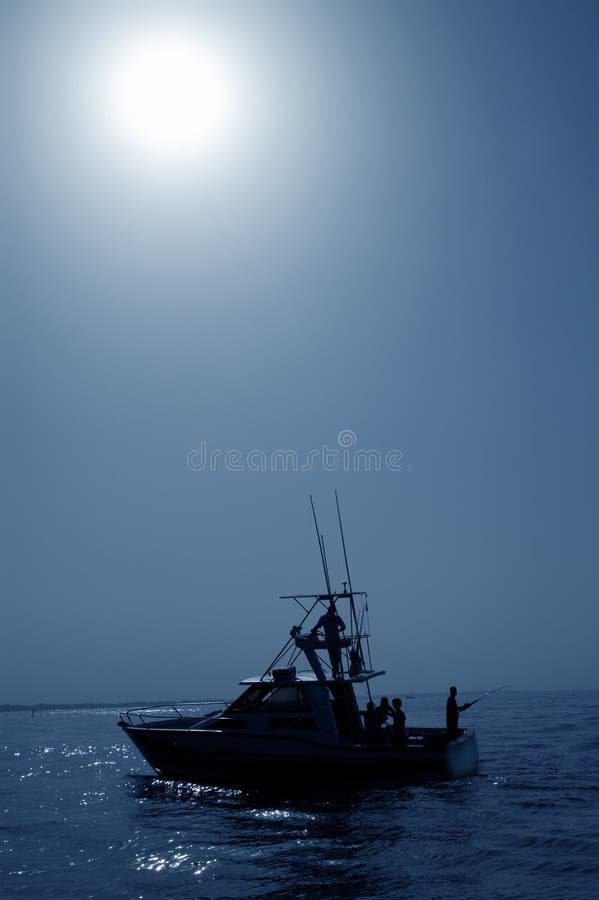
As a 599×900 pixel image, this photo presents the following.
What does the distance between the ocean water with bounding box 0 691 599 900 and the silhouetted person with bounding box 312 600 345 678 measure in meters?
3.81

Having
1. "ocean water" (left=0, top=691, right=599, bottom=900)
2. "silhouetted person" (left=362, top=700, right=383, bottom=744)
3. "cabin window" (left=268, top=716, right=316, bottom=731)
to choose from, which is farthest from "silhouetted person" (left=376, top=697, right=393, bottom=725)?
"cabin window" (left=268, top=716, right=316, bottom=731)

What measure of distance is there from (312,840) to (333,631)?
27.6ft

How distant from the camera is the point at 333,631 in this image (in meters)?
24.1

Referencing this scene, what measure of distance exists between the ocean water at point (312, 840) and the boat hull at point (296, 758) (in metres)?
0.45

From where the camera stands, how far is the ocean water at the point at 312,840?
13.3 meters

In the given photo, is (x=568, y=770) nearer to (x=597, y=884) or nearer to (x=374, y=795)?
A: (x=374, y=795)

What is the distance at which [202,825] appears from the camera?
1831 cm

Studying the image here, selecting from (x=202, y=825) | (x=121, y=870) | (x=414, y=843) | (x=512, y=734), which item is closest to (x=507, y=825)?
(x=414, y=843)

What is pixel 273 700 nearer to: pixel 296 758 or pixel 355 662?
Result: pixel 296 758

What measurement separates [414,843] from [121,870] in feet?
19.4

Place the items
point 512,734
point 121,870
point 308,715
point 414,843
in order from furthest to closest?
point 512,734 < point 308,715 < point 414,843 < point 121,870

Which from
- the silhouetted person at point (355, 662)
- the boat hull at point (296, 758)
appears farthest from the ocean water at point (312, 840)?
the silhouetted person at point (355, 662)

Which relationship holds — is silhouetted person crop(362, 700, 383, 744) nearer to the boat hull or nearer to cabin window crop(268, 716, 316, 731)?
the boat hull

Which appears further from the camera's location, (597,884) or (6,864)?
(6,864)
